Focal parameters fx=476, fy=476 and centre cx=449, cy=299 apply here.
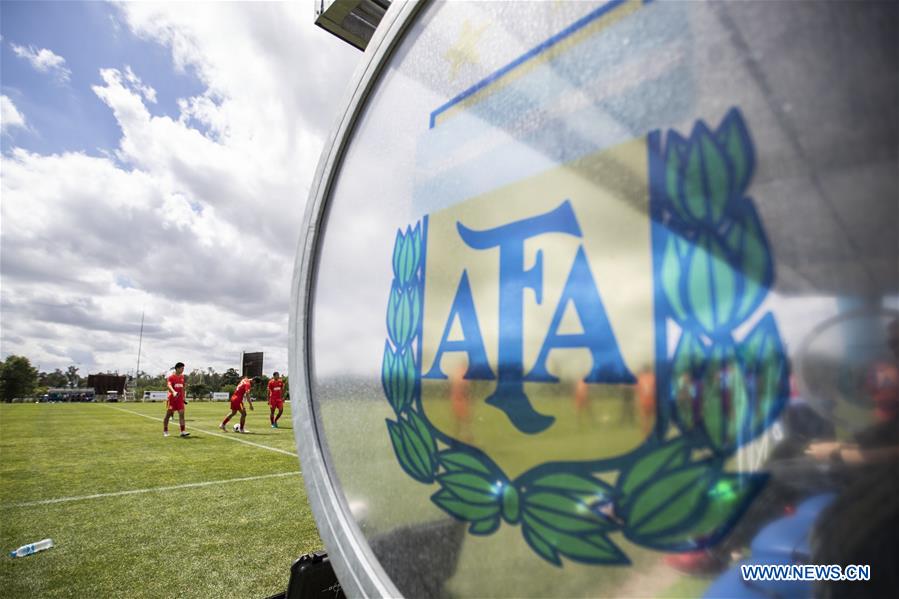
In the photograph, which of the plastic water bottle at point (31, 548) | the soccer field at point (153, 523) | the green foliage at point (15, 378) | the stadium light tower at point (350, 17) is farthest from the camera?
the green foliage at point (15, 378)

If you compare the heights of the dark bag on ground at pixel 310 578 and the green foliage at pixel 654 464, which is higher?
the green foliage at pixel 654 464

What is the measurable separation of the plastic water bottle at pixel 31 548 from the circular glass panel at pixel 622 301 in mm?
4088

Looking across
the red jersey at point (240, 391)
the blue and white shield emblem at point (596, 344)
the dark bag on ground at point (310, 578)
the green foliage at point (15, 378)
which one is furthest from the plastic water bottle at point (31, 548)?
the green foliage at point (15, 378)

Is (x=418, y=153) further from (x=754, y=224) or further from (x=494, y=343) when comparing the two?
(x=754, y=224)

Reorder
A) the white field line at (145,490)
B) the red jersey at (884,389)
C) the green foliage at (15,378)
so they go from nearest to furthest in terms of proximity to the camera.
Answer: the red jersey at (884,389), the white field line at (145,490), the green foliage at (15,378)

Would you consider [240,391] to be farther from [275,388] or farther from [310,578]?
[310,578]

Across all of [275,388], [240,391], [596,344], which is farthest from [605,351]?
[275,388]

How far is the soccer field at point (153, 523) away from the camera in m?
3.18

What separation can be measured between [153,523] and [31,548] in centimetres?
90

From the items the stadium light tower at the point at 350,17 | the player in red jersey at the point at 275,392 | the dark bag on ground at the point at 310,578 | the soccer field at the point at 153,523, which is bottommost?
the soccer field at the point at 153,523

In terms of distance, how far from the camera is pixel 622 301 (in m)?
0.68

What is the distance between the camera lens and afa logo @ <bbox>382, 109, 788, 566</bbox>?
58cm

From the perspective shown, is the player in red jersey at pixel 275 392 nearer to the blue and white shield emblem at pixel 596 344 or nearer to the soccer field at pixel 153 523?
the soccer field at pixel 153 523

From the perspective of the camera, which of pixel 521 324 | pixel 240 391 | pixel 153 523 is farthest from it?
pixel 240 391
